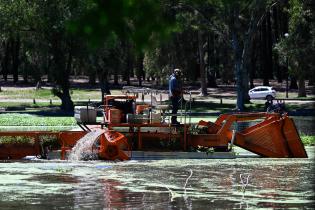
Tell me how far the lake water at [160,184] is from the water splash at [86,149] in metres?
0.54

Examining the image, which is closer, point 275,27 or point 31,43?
point 31,43

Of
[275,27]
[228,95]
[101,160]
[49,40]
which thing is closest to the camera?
[101,160]

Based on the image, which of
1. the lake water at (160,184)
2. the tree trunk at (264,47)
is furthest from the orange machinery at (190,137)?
the tree trunk at (264,47)

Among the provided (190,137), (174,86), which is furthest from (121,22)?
(174,86)

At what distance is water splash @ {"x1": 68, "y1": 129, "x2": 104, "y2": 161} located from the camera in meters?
20.6

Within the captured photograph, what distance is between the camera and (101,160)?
20.4m

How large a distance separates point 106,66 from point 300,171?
35.1 m

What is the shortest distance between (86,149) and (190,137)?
300 centimetres

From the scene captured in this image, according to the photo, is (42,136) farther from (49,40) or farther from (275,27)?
(275,27)

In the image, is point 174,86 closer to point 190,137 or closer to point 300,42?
point 190,137

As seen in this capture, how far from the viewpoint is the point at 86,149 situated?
67.8 ft

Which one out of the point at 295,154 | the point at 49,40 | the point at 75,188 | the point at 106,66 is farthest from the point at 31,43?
the point at 75,188

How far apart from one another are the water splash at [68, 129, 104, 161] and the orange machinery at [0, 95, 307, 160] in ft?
0.78

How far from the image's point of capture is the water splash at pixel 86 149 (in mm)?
20578
